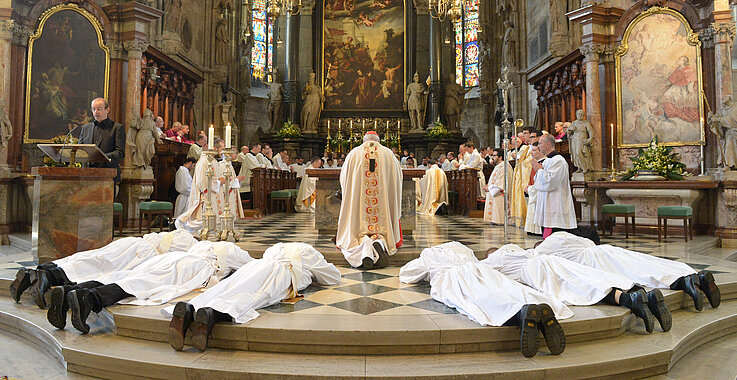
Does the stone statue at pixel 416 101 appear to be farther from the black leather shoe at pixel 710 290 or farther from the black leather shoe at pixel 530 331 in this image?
the black leather shoe at pixel 530 331

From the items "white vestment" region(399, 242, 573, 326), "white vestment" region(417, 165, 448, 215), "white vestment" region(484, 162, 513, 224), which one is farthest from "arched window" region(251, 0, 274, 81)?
"white vestment" region(399, 242, 573, 326)

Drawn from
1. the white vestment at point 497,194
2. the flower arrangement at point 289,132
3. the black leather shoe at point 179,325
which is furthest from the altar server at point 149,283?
the flower arrangement at point 289,132

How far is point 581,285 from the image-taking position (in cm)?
383

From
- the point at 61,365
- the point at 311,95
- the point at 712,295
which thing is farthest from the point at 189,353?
the point at 311,95

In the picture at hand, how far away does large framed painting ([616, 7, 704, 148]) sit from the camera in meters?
9.18

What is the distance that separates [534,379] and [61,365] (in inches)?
116

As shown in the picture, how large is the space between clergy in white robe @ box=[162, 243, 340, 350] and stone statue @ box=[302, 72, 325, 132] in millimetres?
16465

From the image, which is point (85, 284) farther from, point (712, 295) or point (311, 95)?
point (311, 95)

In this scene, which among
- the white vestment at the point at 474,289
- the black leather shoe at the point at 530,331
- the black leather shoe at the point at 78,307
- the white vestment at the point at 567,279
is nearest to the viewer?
the black leather shoe at the point at 530,331

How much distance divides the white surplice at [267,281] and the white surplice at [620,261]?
82.2 inches

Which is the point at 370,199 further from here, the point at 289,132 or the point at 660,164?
the point at 289,132

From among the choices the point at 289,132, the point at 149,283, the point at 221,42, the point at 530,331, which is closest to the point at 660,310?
the point at 530,331

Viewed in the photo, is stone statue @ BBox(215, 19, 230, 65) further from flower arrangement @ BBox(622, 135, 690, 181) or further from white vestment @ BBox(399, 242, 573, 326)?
white vestment @ BBox(399, 242, 573, 326)

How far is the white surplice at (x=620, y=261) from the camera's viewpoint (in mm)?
4223
